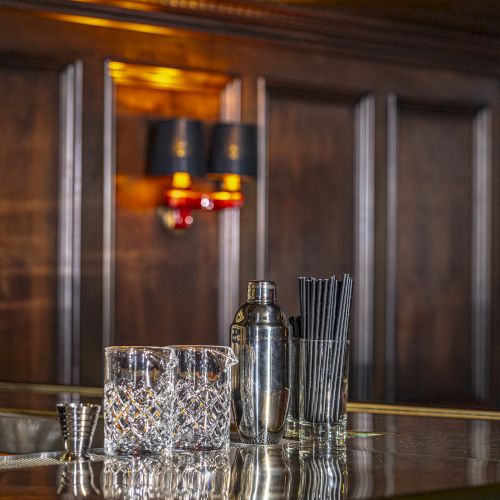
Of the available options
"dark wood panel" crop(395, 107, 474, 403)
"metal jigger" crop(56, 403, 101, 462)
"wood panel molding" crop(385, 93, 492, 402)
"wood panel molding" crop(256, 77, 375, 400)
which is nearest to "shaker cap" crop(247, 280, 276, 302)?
"metal jigger" crop(56, 403, 101, 462)

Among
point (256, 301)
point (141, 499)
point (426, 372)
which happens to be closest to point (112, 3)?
point (426, 372)

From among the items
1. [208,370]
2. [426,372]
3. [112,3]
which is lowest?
[426,372]

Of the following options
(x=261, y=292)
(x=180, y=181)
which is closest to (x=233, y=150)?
(x=180, y=181)

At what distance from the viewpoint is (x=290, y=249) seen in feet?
15.5

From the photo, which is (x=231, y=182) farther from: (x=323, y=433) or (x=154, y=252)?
(x=323, y=433)

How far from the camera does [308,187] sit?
4.80 metres

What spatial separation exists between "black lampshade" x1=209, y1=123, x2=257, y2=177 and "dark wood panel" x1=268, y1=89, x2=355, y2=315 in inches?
11.6

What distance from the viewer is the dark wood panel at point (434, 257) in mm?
5047

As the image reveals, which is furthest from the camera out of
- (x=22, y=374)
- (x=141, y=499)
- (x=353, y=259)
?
(x=353, y=259)

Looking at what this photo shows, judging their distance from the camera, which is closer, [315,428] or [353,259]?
[315,428]

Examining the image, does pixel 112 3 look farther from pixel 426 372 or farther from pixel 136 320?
pixel 426 372

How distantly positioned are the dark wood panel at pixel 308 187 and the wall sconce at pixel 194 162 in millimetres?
295

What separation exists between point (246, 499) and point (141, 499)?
0.36 ft

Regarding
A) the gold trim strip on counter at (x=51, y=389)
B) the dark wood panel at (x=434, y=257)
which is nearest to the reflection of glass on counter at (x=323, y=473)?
the gold trim strip on counter at (x=51, y=389)
